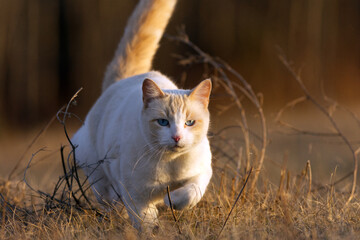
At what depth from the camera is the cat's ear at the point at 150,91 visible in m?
2.52

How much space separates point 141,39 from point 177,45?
18.0 feet

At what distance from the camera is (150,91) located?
8.36ft

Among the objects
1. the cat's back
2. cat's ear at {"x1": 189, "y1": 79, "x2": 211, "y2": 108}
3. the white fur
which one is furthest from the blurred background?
cat's ear at {"x1": 189, "y1": 79, "x2": 211, "y2": 108}

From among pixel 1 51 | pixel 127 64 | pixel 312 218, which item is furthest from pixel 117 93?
pixel 1 51

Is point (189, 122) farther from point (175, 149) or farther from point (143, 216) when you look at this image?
point (143, 216)

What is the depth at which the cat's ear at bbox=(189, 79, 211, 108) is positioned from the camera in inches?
101

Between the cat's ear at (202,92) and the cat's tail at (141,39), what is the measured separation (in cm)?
105

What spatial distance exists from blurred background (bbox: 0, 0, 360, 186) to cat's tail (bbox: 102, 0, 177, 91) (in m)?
4.77

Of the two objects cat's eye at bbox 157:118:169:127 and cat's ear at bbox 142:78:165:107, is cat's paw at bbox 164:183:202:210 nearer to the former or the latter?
cat's eye at bbox 157:118:169:127

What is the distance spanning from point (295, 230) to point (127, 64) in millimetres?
1841

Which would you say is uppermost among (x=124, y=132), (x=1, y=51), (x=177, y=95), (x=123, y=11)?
(x=177, y=95)

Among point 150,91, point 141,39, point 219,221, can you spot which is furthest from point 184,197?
point 141,39

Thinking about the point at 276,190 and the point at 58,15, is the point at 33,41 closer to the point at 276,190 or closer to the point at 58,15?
the point at 58,15

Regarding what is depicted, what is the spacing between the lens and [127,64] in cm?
360
